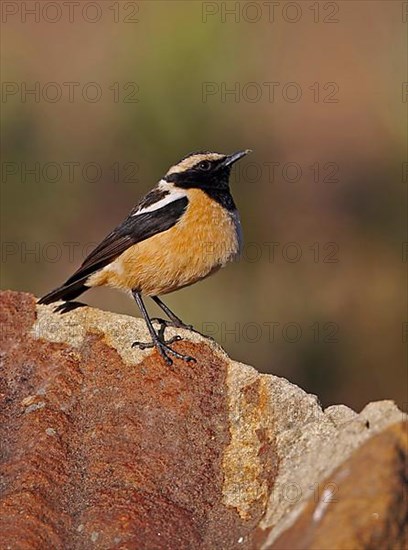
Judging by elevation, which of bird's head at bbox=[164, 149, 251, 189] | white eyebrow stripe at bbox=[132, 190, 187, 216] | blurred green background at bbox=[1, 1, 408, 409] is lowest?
blurred green background at bbox=[1, 1, 408, 409]

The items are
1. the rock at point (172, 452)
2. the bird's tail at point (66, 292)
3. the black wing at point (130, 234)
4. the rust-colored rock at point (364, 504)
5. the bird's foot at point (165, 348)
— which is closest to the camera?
the rust-colored rock at point (364, 504)

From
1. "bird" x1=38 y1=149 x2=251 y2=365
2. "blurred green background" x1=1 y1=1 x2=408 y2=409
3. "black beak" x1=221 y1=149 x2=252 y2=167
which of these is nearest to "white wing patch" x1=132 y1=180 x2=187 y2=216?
"bird" x1=38 y1=149 x2=251 y2=365

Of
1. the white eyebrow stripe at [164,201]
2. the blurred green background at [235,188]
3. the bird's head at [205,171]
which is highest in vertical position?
the bird's head at [205,171]

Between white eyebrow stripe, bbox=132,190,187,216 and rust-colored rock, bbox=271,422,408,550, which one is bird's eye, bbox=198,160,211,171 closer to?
white eyebrow stripe, bbox=132,190,187,216

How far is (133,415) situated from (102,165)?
1143 centimetres

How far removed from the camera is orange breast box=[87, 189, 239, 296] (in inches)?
250

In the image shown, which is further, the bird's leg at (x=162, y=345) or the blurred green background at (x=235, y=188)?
the blurred green background at (x=235, y=188)

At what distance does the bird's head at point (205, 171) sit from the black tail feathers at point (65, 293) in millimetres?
919

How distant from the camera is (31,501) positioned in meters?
4.17

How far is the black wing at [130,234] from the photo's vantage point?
255 inches

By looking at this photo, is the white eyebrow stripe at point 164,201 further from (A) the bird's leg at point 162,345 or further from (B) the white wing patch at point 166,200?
(A) the bird's leg at point 162,345

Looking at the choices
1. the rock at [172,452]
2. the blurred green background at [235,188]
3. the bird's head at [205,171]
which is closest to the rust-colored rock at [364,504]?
the rock at [172,452]

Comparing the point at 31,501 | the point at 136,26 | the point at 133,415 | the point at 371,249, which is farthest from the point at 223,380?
the point at 136,26

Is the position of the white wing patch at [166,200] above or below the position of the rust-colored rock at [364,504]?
above
